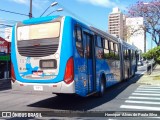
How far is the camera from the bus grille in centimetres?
1049

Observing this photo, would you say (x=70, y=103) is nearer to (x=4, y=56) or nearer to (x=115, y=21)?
(x=4, y=56)

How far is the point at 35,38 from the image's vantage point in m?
10.9

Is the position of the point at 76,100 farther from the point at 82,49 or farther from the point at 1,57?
the point at 1,57

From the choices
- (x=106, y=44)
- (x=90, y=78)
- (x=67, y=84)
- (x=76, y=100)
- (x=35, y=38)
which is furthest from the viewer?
(x=106, y=44)

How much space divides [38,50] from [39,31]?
706 millimetres

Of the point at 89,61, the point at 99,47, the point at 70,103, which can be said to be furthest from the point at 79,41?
the point at 99,47

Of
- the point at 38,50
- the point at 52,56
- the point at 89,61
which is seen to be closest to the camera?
the point at 52,56

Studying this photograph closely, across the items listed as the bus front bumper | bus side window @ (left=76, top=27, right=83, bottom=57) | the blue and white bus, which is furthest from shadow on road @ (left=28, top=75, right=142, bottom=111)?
bus side window @ (left=76, top=27, right=83, bottom=57)

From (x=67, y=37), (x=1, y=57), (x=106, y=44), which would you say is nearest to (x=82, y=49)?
(x=67, y=37)

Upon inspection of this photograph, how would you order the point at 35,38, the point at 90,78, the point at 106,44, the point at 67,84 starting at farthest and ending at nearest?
the point at 106,44 → the point at 90,78 → the point at 35,38 → the point at 67,84

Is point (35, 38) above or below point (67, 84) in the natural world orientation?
above

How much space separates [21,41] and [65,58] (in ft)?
6.69

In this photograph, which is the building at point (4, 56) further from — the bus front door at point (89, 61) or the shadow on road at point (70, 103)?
the bus front door at point (89, 61)

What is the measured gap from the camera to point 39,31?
429 inches
